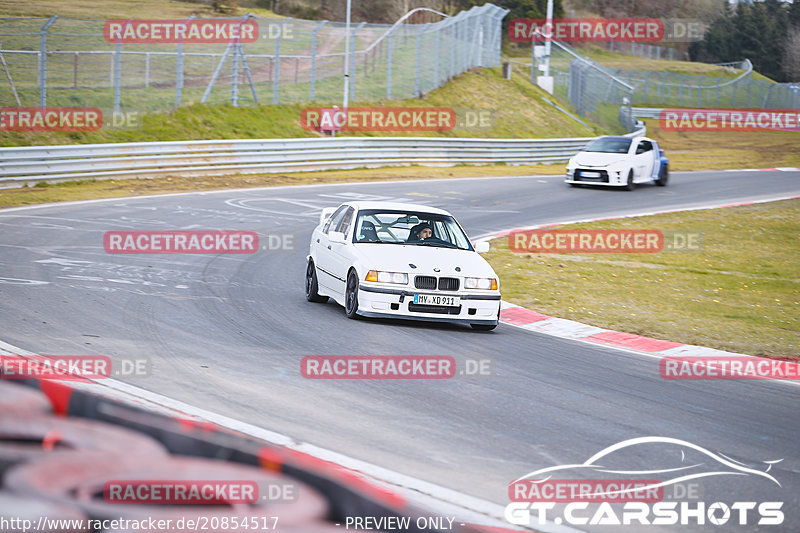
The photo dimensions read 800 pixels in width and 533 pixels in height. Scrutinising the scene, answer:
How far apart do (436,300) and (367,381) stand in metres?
2.73

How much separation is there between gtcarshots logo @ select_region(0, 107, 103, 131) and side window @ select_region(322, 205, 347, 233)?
49.4ft

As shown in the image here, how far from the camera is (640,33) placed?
4141 inches

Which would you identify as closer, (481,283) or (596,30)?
(481,283)

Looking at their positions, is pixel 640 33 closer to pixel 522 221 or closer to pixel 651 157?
pixel 651 157

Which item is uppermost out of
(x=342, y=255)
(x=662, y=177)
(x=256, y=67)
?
(x=256, y=67)

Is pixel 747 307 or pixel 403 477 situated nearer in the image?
pixel 403 477

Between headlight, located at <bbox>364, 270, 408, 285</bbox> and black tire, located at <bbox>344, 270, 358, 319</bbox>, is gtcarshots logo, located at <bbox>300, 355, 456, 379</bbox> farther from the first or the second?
black tire, located at <bbox>344, 270, 358, 319</bbox>

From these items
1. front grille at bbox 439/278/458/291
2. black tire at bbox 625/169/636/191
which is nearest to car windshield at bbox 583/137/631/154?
black tire at bbox 625/169/636/191

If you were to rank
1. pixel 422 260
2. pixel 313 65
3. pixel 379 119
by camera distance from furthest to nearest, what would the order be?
pixel 379 119
pixel 313 65
pixel 422 260

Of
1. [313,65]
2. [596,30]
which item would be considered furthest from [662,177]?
[596,30]

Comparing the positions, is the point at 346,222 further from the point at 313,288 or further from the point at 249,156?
the point at 249,156

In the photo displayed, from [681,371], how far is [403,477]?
15.6ft

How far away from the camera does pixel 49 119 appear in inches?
1013

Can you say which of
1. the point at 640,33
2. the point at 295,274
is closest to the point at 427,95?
the point at 295,274
